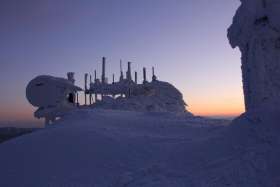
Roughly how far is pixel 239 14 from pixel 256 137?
4.72 meters

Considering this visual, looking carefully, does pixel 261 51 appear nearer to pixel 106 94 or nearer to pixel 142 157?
pixel 142 157

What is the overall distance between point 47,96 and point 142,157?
1714cm

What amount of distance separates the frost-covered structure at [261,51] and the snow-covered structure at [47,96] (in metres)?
16.9

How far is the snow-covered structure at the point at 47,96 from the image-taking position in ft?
79.9

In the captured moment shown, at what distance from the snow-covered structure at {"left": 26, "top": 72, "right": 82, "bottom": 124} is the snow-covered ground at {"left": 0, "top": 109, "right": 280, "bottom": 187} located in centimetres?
Result: 1287

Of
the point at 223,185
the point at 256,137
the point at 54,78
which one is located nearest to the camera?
the point at 223,185

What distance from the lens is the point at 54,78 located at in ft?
82.0

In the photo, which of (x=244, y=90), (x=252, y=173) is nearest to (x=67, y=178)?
(x=252, y=173)

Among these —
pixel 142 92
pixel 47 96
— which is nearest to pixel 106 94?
pixel 142 92

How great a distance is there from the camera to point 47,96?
2470cm

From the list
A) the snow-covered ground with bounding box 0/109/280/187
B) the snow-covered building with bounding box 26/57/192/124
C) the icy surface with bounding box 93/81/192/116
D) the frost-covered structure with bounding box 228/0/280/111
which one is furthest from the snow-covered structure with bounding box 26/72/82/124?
the frost-covered structure with bounding box 228/0/280/111

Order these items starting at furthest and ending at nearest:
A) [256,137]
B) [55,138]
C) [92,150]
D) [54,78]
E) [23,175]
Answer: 1. [54,78]
2. [55,138]
3. [92,150]
4. [23,175]
5. [256,137]

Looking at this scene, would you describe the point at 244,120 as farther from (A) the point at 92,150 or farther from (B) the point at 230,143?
(A) the point at 92,150

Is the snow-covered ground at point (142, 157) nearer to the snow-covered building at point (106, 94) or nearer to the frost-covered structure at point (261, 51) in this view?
the frost-covered structure at point (261, 51)
